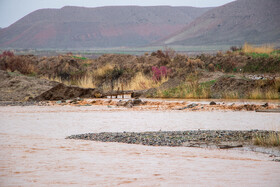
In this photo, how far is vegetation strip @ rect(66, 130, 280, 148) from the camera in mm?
11609

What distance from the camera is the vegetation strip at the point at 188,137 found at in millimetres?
11609

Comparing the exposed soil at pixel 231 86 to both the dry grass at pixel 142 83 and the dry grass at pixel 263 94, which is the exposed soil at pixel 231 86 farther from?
the dry grass at pixel 142 83

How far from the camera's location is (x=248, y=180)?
7941mm

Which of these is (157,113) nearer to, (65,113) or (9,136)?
(65,113)

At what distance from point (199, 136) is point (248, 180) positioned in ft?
14.7

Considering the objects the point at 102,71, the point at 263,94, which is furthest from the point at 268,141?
the point at 102,71

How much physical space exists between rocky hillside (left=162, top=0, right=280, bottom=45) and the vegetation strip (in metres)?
100

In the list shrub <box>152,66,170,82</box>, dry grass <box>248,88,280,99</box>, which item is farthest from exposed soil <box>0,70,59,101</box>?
dry grass <box>248,88,280,99</box>

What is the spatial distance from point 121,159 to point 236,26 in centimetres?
12952

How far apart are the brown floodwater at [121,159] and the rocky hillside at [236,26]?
97.9m

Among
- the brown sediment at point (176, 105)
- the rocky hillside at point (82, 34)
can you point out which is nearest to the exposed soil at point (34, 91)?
the brown sediment at point (176, 105)

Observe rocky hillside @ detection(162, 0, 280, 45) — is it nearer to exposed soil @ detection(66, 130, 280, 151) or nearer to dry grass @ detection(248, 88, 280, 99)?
dry grass @ detection(248, 88, 280, 99)

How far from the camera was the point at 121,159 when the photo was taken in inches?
392

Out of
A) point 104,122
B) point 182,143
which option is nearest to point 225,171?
point 182,143
